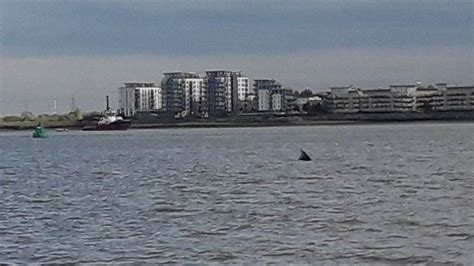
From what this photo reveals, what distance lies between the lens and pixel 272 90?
462 feet

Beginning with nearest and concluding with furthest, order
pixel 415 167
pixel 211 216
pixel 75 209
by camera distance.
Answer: pixel 211 216 < pixel 75 209 < pixel 415 167

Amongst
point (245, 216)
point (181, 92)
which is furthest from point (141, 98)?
point (245, 216)

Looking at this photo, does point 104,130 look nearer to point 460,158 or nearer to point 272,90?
point 272,90

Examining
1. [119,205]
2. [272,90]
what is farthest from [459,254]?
[272,90]

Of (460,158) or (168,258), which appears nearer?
(168,258)

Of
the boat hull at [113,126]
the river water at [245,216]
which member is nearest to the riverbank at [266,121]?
the boat hull at [113,126]

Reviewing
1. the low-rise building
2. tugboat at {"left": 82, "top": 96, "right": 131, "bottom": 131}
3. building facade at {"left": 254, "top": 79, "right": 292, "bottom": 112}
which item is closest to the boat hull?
tugboat at {"left": 82, "top": 96, "right": 131, "bottom": 131}

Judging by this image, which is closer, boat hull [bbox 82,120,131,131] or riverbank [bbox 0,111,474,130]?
boat hull [bbox 82,120,131,131]

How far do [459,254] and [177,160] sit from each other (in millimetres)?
34027

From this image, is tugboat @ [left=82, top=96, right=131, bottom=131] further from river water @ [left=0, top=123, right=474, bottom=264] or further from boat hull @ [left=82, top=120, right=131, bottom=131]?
river water @ [left=0, top=123, right=474, bottom=264]

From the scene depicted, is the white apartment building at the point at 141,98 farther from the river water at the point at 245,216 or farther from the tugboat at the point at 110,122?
the river water at the point at 245,216

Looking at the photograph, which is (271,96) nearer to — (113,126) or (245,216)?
(113,126)

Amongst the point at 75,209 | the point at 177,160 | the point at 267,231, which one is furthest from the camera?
the point at 177,160

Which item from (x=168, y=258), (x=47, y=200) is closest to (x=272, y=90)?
(x=47, y=200)
